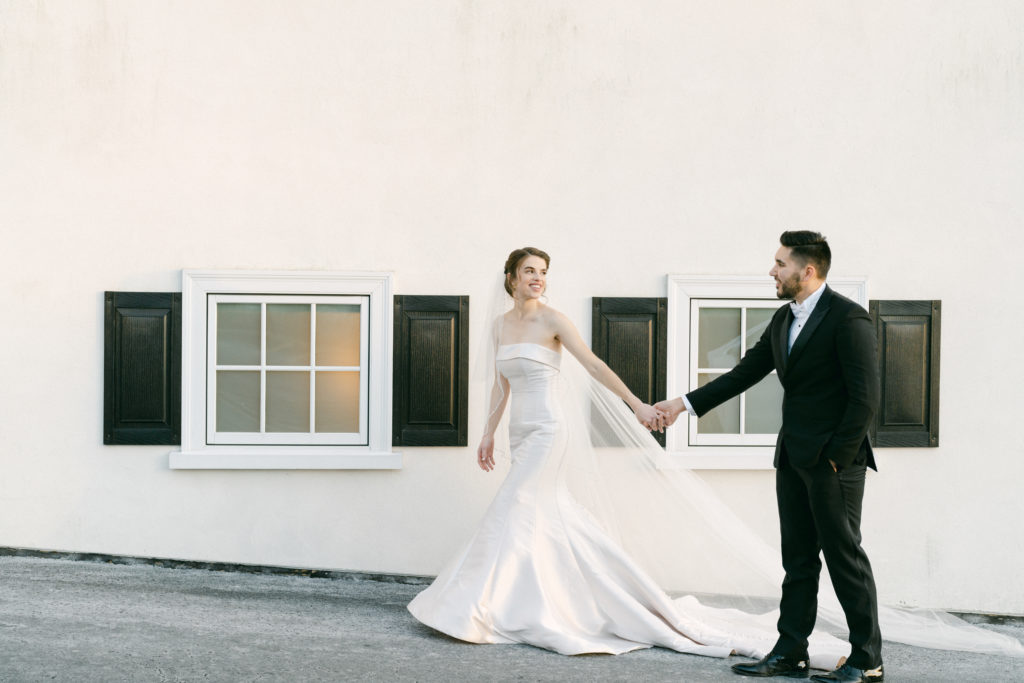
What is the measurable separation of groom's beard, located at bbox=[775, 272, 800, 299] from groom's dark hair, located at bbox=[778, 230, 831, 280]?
8cm

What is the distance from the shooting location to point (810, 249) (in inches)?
156

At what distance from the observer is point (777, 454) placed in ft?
13.5

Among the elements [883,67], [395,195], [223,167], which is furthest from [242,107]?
[883,67]

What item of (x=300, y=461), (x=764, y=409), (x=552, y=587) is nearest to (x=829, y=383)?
(x=552, y=587)

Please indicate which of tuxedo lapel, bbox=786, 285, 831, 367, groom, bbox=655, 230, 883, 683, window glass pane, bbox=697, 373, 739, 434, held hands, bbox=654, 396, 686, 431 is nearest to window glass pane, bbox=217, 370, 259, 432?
held hands, bbox=654, 396, 686, 431

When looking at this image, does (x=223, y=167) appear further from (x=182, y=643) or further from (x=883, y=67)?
(x=883, y=67)

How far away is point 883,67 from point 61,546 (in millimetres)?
6192

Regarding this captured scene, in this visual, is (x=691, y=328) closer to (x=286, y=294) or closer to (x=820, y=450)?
(x=820, y=450)

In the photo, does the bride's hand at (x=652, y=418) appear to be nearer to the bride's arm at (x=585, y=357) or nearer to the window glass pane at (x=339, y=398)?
the bride's arm at (x=585, y=357)

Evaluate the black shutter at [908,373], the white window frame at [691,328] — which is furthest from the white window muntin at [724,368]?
the black shutter at [908,373]

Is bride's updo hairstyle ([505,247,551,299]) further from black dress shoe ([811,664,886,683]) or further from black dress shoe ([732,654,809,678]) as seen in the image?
black dress shoe ([811,664,886,683])

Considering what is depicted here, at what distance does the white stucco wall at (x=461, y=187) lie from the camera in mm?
5930

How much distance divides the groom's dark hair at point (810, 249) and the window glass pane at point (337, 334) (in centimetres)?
303

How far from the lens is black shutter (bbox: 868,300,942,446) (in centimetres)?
606
